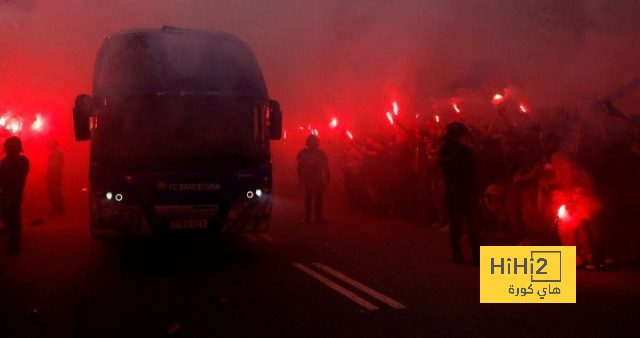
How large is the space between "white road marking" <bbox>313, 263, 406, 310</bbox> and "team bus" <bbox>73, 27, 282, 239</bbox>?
1.07 meters

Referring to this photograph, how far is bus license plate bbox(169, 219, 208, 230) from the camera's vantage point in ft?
24.4

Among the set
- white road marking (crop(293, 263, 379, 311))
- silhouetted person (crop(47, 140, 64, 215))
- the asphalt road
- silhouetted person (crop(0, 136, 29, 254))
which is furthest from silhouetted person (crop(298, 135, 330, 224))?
silhouetted person (crop(47, 140, 64, 215))

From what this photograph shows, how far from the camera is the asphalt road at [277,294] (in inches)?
194

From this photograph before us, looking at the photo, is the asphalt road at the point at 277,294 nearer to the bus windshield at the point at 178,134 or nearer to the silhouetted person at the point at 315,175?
the bus windshield at the point at 178,134

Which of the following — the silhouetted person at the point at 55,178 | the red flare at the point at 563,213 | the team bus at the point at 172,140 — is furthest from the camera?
the silhouetted person at the point at 55,178

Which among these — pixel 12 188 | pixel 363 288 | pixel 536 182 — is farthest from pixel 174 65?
pixel 536 182

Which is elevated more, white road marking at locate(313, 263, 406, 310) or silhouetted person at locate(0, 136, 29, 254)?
silhouetted person at locate(0, 136, 29, 254)

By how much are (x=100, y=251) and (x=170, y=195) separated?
1.91m

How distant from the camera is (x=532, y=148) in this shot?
27.3 ft

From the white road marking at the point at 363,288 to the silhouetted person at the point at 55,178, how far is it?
795 centimetres

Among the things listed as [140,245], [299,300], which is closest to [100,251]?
[140,245]

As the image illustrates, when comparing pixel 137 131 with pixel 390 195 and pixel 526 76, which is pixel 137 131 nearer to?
pixel 390 195

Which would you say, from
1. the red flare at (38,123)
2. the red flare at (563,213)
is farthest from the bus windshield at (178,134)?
the red flare at (38,123)

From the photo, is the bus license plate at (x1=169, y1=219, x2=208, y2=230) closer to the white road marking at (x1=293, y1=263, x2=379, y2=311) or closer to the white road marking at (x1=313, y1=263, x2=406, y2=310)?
the white road marking at (x1=293, y1=263, x2=379, y2=311)
